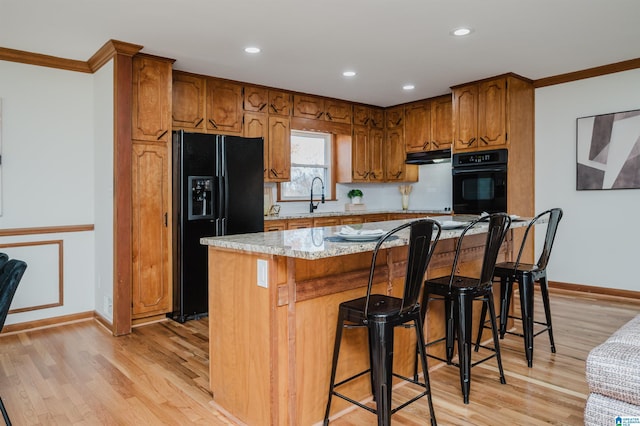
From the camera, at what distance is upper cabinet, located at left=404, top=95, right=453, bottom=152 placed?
583cm

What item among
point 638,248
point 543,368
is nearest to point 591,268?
point 638,248

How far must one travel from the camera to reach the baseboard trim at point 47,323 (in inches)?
149

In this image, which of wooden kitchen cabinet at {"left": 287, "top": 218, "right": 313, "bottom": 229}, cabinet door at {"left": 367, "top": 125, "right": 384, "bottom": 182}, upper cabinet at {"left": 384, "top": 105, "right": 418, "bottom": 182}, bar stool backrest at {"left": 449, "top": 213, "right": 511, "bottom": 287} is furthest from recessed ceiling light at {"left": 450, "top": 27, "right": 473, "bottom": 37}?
cabinet door at {"left": 367, "top": 125, "right": 384, "bottom": 182}

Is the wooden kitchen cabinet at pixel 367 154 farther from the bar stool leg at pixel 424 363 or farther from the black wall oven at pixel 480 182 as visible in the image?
the bar stool leg at pixel 424 363

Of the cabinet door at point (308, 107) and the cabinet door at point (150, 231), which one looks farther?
the cabinet door at point (308, 107)

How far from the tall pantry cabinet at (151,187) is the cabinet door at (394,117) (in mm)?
3482

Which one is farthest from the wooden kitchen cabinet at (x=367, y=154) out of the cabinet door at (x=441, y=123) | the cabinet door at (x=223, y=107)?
the cabinet door at (x=223, y=107)

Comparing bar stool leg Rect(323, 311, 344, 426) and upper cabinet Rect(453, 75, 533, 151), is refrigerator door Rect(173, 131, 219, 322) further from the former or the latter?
upper cabinet Rect(453, 75, 533, 151)

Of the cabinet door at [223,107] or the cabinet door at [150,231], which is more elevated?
the cabinet door at [223,107]

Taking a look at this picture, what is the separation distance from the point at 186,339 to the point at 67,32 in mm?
2627

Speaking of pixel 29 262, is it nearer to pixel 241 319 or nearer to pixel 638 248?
pixel 241 319

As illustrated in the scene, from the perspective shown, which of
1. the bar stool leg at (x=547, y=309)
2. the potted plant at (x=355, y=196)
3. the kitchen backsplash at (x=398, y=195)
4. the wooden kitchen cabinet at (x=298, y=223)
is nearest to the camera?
the bar stool leg at (x=547, y=309)

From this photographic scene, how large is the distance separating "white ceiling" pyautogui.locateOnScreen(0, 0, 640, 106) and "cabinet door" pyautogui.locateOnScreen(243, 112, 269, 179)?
457 mm

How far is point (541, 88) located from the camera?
5.16 metres
